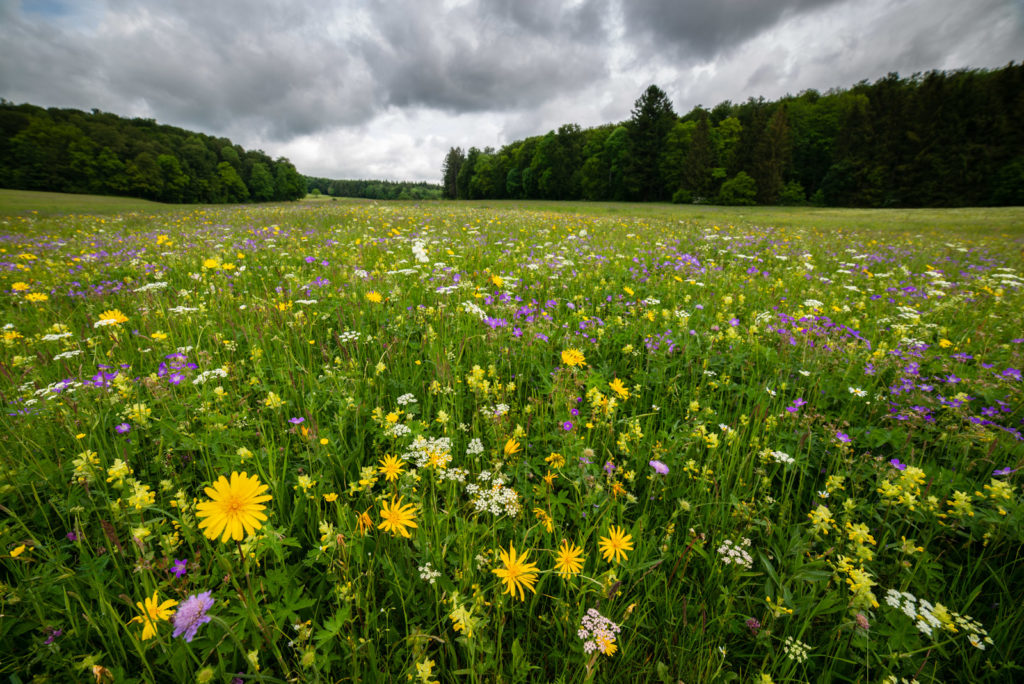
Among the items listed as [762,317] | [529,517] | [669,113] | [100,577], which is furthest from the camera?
[669,113]

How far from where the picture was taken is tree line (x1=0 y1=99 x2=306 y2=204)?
41812 mm

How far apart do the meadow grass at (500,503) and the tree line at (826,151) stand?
158 feet

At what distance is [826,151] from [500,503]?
6953 centimetres

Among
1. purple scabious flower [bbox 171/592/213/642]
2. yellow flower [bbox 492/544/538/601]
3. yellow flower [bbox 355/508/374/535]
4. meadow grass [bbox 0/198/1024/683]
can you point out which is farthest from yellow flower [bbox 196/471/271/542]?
yellow flower [bbox 492/544/538/601]

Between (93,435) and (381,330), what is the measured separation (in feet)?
5.35

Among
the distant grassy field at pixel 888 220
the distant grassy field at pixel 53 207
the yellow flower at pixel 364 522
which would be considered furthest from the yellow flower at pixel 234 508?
the distant grassy field at pixel 53 207

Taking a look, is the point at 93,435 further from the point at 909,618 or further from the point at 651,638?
the point at 909,618

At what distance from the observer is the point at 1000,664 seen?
4.27ft

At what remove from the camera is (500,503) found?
1586 millimetres

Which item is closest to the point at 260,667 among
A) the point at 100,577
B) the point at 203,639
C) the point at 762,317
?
the point at 203,639

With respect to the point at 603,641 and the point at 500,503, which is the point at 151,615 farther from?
the point at 603,641

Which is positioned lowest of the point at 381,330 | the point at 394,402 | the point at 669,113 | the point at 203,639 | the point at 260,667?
the point at 260,667

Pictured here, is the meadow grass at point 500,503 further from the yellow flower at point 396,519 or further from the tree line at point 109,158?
the tree line at point 109,158

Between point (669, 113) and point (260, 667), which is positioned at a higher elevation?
point (669, 113)
